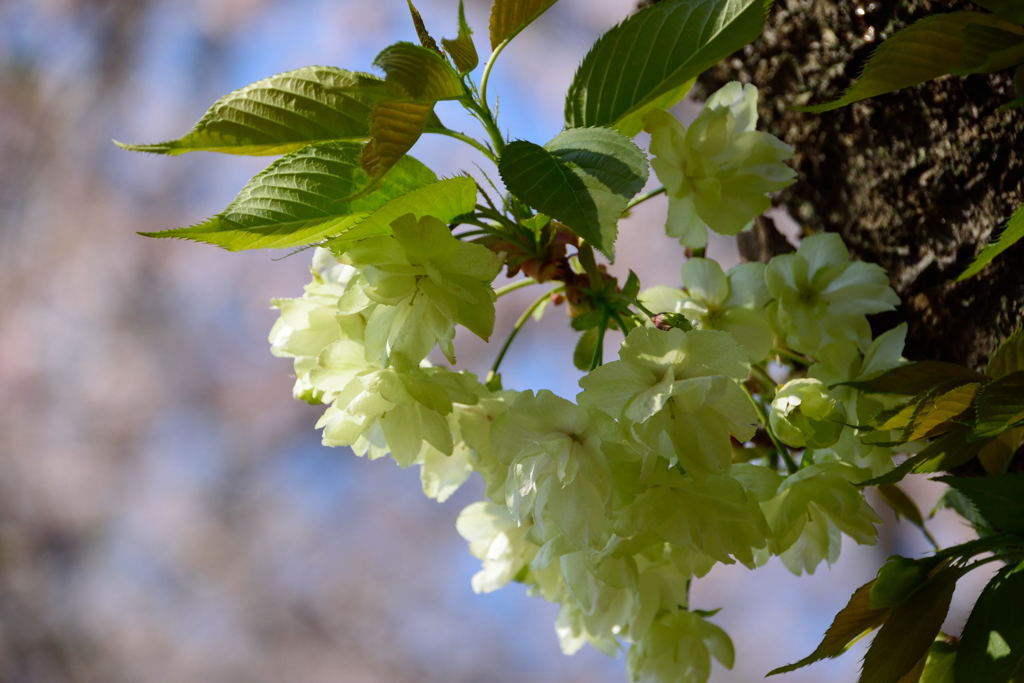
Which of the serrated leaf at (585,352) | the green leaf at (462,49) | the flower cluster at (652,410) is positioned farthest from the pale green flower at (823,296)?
the green leaf at (462,49)

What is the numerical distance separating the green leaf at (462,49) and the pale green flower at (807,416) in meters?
0.23

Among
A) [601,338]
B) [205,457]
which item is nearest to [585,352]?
[601,338]

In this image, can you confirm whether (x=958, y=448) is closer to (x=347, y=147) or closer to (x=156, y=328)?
(x=347, y=147)

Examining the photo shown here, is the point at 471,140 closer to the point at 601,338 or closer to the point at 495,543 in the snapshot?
the point at 601,338

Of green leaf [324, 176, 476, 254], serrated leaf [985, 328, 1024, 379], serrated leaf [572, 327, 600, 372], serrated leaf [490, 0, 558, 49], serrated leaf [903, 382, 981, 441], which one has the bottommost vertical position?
serrated leaf [903, 382, 981, 441]

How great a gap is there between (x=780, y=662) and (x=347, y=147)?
1685mm

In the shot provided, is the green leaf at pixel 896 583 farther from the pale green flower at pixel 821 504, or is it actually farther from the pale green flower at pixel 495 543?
the pale green flower at pixel 495 543

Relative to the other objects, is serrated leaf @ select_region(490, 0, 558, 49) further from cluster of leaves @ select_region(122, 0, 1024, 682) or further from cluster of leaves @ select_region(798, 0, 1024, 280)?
cluster of leaves @ select_region(798, 0, 1024, 280)

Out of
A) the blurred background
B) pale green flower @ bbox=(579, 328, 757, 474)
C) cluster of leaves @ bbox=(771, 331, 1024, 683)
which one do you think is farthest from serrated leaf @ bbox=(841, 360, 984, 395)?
the blurred background

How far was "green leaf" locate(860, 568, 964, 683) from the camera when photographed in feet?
1.32

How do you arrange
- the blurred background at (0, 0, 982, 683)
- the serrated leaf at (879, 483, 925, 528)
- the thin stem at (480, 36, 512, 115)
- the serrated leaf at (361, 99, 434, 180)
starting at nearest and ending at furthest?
1. the serrated leaf at (361, 99, 434, 180)
2. the thin stem at (480, 36, 512, 115)
3. the serrated leaf at (879, 483, 925, 528)
4. the blurred background at (0, 0, 982, 683)

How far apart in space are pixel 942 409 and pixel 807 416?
0.21 ft

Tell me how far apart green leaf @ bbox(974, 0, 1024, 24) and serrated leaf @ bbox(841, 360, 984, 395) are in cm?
16

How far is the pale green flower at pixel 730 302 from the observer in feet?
1.71
